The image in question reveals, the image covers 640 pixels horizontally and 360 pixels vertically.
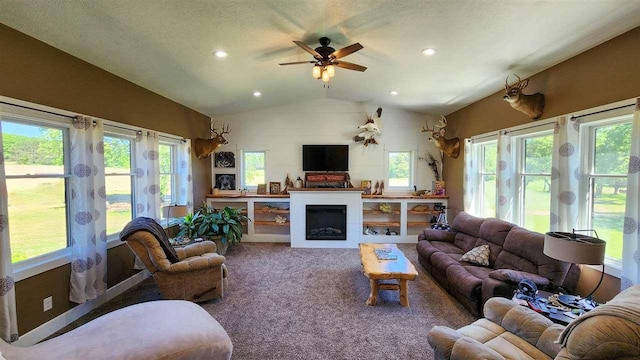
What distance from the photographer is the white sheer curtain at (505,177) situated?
3.83 m

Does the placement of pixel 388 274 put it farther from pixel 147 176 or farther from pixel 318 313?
pixel 147 176

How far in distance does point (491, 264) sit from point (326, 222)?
3.09m

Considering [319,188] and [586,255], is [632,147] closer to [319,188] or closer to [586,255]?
[586,255]

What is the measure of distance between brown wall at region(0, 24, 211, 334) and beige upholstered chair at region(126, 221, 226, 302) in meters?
0.79

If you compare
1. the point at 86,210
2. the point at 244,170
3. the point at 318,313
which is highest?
the point at 244,170

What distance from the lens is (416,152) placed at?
6082mm

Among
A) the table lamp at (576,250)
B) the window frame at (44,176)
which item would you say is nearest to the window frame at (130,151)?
the window frame at (44,176)

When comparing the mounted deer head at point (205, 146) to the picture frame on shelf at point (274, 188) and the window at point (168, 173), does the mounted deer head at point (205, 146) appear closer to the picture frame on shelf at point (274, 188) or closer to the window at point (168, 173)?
the window at point (168, 173)

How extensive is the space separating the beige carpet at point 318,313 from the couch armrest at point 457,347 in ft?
2.41

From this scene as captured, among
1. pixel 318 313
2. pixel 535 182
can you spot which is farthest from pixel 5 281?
pixel 535 182

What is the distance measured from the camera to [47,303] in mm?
2590

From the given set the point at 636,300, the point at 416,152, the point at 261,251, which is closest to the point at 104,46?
the point at 261,251

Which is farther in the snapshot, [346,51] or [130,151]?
[130,151]

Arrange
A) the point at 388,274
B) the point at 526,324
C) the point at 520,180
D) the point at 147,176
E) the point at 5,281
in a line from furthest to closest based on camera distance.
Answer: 1. the point at 147,176
2. the point at 520,180
3. the point at 388,274
4. the point at 5,281
5. the point at 526,324
